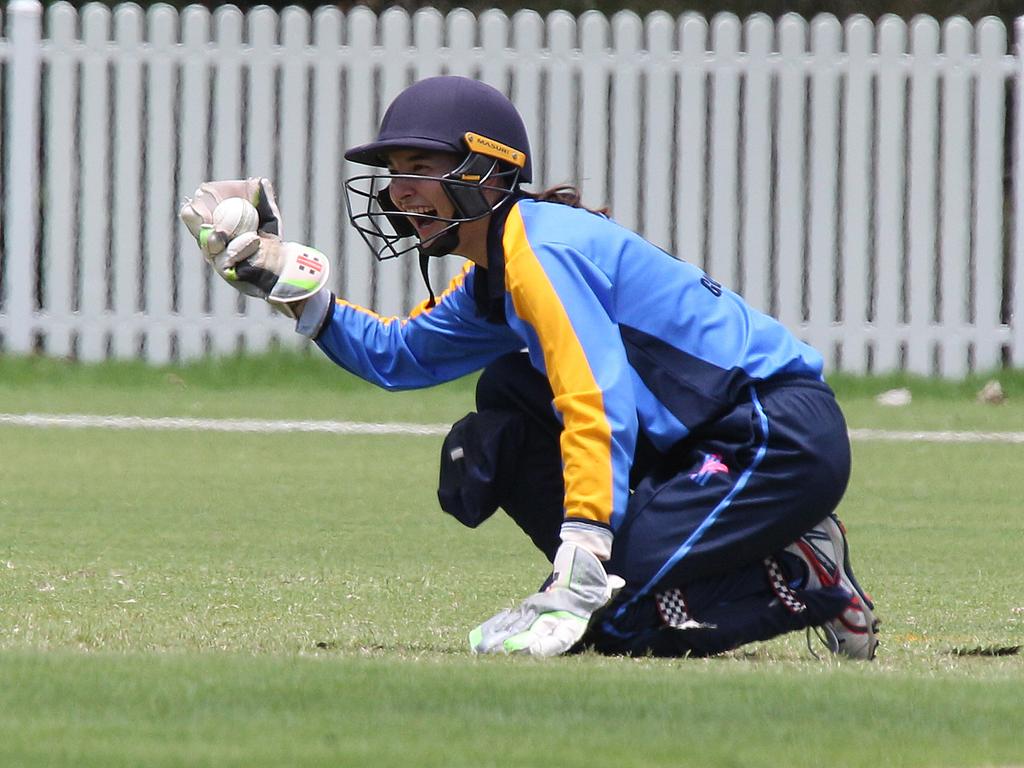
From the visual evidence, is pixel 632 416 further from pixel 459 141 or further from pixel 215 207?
pixel 215 207

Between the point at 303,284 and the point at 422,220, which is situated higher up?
the point at 422,220

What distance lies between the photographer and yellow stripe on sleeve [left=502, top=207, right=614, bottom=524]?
13.0ft

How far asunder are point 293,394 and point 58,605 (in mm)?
5789

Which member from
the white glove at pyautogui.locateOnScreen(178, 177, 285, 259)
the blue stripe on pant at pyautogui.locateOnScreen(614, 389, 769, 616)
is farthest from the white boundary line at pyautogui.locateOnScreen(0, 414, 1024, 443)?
the blue stripe on pant at pyautogui.locateOnScreen(614, 389, 769, 616)

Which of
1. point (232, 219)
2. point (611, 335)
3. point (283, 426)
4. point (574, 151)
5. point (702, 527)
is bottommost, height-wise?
point (283, 426)

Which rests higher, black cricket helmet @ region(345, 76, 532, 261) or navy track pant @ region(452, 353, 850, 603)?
black cricket helmet @ region(345, 76, 532, 261)

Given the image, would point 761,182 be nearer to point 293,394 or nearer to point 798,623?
point 293,394

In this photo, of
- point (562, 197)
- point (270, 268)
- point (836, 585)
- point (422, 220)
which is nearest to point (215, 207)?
point (270, 268)

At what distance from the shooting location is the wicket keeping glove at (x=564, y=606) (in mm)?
3973

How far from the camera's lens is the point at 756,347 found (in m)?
4.40

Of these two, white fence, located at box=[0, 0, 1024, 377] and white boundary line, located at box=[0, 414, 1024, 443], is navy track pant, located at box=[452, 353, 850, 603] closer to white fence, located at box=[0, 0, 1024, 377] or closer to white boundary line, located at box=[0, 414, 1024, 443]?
white boundary line, located at box=[0, 414, 1024, 443]

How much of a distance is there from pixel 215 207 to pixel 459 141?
64 centimetres

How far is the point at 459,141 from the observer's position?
14.3ft

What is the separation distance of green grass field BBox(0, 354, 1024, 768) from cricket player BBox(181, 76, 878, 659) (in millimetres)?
163
